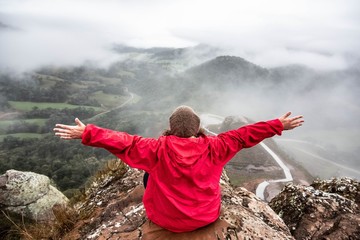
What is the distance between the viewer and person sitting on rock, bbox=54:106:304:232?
14.8 ft

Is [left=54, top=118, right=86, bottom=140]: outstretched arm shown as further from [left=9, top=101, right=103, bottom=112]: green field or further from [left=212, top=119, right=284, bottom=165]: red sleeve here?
[left=9, top=101, right=103, bottom=112]: green field

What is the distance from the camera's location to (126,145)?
4590 millimetres

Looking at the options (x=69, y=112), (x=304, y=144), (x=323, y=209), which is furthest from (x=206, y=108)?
(x=323, y=209)

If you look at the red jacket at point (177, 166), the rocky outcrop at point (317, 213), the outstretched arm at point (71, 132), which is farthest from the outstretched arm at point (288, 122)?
the outstretched arm at point (71, 132)

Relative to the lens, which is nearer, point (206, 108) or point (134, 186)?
point (134, 186)

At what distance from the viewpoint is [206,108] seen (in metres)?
167

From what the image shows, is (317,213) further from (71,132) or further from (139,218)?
(71,132)

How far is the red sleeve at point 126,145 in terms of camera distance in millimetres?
4453

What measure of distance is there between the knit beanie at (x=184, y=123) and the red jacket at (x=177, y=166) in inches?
4.9

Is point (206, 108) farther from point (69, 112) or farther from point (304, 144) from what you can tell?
point (69, 112)

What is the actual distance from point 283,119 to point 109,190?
188 inches

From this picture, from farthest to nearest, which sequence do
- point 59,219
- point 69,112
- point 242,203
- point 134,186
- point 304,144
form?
point 69,112 → point 304,144 → point 134,186 → point 242,203 → point 59,219

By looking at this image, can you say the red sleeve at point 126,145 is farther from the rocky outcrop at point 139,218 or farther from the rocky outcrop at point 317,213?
the rocky outcrop at point 317,213

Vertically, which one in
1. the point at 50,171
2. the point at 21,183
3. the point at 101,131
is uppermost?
the point at 101,131
